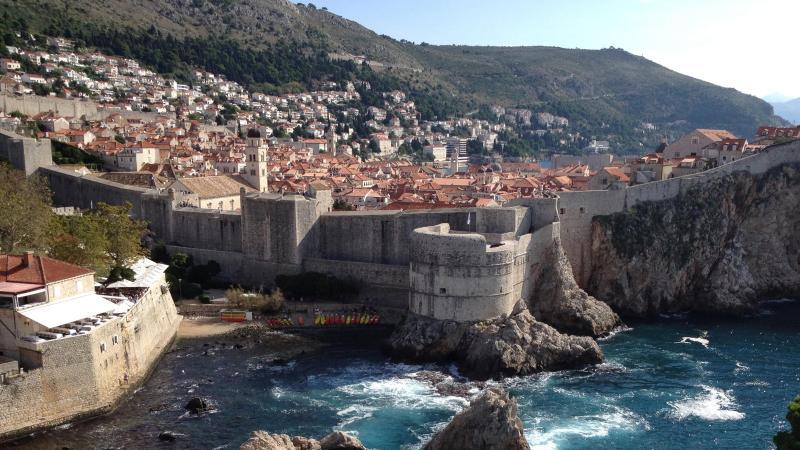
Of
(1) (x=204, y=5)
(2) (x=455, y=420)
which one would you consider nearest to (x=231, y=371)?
(2) (x=455, y=420)

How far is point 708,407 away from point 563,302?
9.58 meters

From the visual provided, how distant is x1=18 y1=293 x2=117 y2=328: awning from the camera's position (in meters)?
25.1

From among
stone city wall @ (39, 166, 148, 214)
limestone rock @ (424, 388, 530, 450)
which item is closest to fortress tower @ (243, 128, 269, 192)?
stone city wall @ (39, 166, 148, 214)

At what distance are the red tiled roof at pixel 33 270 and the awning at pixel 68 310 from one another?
891mm

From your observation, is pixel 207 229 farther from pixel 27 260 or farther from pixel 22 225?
pixel 27 260

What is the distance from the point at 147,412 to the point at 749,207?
119 ft

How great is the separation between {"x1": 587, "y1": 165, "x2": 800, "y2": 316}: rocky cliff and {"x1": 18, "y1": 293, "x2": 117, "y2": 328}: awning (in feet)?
82.6

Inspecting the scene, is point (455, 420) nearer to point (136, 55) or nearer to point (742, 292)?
point (742, 292)

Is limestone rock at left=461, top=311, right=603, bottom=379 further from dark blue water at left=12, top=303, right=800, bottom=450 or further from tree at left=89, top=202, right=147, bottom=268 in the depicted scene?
tree at left=89, top=202, right=147, bottom=268

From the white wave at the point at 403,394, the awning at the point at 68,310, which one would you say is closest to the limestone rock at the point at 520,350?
the white wave at the point at 403,394

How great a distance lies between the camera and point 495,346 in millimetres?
30766

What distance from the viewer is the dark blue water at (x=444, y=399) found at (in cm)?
2459

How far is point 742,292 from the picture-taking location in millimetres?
41438

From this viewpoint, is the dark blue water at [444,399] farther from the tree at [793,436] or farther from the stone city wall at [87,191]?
the stone city wall at [87,191]
